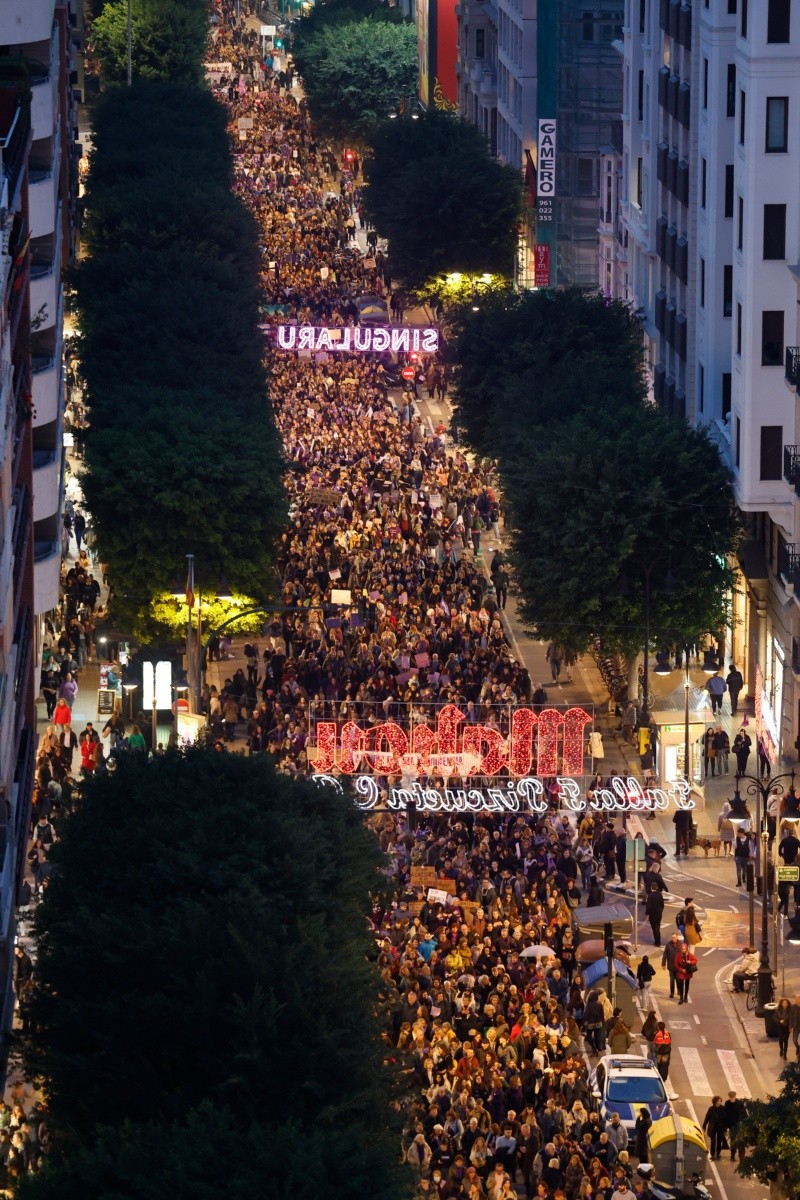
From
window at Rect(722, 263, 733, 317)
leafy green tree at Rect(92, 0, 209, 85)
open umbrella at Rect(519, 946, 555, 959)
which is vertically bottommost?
open umbrella at Rect(519, 946, 555, 959)

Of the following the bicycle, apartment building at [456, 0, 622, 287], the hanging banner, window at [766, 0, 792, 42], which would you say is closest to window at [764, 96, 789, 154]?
window at [766, 0, 792, 42]

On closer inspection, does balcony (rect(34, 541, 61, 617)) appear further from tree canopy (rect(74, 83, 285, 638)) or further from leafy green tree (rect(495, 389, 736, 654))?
leafy green tree (rect(495, 389, 736, 654))

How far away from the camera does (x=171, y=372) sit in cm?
9238

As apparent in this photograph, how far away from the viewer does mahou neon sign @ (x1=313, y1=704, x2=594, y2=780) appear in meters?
66.0

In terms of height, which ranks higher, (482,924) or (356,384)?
(356,384)

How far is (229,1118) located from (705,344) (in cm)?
5312

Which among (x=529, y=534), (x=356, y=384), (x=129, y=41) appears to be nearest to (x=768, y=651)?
(x=529, y=534)

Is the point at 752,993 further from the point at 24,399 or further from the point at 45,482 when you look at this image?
the point at 45,482

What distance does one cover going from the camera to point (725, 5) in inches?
3371

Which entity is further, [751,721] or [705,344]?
[705,344]

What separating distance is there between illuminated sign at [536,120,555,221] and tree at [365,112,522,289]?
487cm

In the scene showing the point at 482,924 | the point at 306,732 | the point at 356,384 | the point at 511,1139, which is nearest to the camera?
the point at 511,1139

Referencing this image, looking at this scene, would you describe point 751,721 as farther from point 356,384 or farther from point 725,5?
point 356,384

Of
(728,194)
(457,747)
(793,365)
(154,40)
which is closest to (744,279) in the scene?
(793,365)
